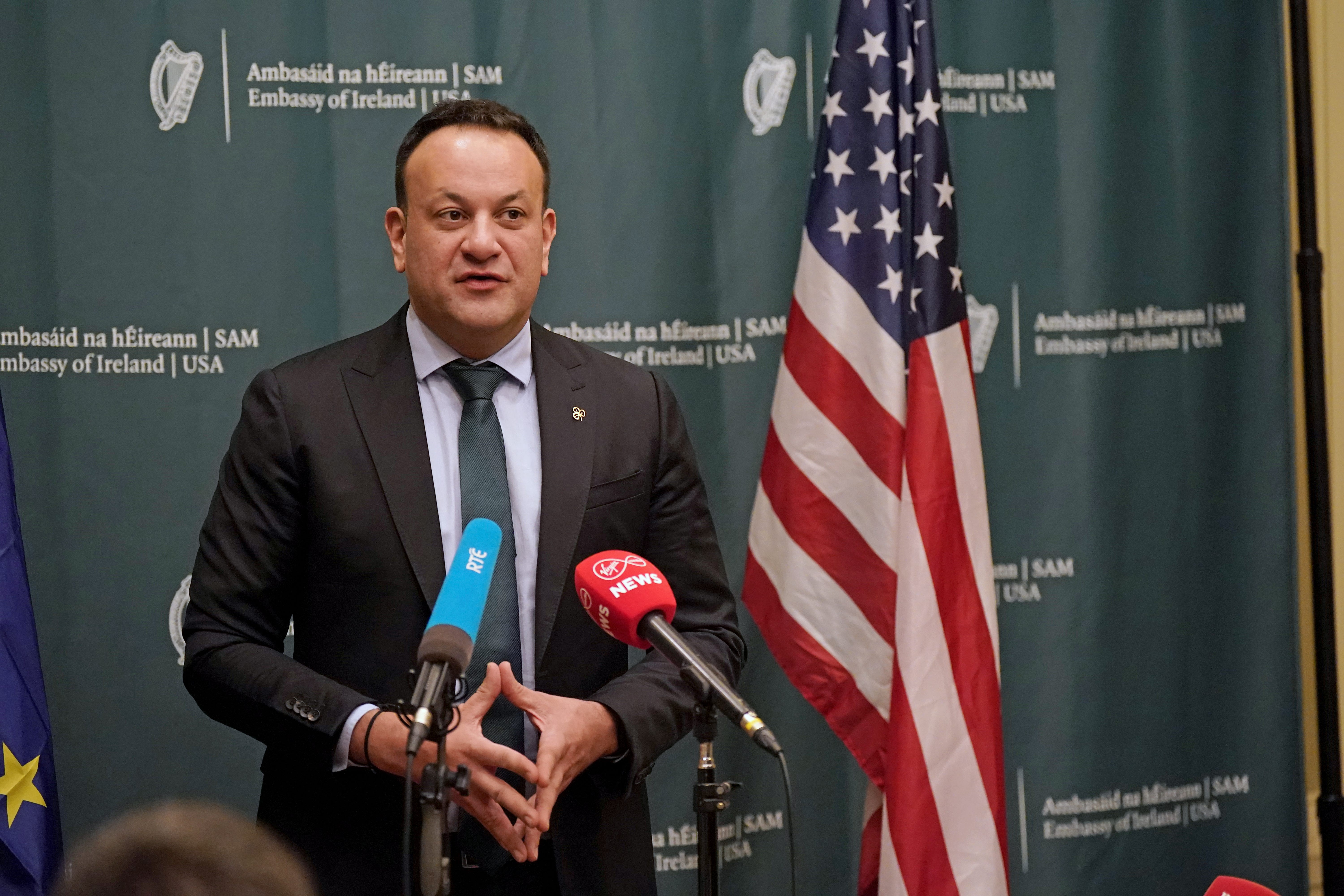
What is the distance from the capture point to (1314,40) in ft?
12.4

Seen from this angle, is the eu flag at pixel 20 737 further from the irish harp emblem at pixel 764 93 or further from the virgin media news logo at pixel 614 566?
the irish harp emblem at pixel 764 93

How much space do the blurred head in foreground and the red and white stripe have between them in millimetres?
2224

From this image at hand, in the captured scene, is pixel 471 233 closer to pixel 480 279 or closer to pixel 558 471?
pixel 480 279

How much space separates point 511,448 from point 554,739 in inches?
20.5

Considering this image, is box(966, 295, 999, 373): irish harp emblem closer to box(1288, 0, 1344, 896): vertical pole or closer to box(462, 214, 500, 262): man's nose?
box(1288, 0, 1344, 896): vertical pole

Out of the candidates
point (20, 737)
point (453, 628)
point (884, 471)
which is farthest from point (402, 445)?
point (884, 471)

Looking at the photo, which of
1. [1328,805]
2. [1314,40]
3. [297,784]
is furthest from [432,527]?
[1314,40]

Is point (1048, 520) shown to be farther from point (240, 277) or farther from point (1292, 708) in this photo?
point (240, 277)

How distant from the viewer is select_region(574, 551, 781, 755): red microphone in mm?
1504

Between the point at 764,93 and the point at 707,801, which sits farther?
the point at 764,93

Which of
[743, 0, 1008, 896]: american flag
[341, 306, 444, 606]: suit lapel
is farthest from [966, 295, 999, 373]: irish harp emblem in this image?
[341, 306, 444, 606]: suit lapel

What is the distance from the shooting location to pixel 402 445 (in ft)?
6.55

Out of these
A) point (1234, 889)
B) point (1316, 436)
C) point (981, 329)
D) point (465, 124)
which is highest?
point (465, 124)

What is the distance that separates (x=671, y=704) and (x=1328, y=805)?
8.22 feet
